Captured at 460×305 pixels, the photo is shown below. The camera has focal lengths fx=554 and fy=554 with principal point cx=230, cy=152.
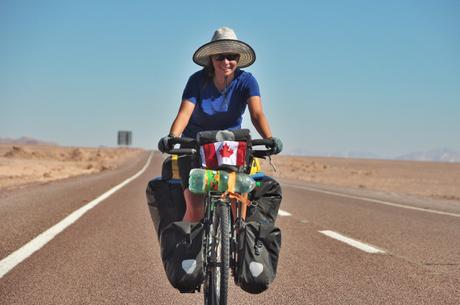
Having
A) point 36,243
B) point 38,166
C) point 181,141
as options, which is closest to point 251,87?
point 181,141

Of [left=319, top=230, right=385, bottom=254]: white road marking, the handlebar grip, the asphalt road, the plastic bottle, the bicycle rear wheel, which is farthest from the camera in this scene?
[left=319, top=230, right=385, bottom=254]: white road marking

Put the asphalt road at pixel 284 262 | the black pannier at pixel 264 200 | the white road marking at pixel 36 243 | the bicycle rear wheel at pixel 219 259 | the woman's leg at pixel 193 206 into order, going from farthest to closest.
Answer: the white road marking at pixel 36 243
the asphalt road at pixel 284 262
the black pannier at pixel 264 200
the woman's leg at pixel 193 206
the bicycle rear wheel at pixel 219 259

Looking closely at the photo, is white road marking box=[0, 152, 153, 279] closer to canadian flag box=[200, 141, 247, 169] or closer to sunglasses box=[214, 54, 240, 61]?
canadian flag box=[200, 141, 247, 169]

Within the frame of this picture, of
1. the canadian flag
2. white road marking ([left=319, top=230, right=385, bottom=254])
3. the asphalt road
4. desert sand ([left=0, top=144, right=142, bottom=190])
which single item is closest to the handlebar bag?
the canadian flag

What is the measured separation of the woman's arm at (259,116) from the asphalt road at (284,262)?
4.64 ft

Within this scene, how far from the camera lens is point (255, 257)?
12.6ft

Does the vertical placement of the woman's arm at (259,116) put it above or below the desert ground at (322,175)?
above

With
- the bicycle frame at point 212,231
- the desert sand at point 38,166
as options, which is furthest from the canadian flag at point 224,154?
the desert sand at point 38,166

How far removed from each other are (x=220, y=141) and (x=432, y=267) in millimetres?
3496

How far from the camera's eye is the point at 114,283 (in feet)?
16.8

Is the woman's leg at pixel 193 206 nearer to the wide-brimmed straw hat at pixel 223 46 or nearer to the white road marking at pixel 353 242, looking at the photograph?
the wide-brimmed straw hat at pixel 223 46

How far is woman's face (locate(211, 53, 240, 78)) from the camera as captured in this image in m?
4.40

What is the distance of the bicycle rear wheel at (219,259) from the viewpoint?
11.5 ft

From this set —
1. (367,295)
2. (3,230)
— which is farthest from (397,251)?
(3,230)
